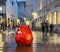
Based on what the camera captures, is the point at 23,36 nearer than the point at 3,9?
Yes

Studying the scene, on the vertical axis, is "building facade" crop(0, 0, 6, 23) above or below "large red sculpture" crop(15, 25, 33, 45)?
above

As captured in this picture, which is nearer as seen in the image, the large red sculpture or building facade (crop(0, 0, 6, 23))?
the large red sculpture

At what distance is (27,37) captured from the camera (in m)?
18.3

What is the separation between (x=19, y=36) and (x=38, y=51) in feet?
11.9

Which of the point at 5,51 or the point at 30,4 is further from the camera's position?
the point at 30,4

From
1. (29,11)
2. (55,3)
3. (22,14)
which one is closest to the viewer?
(55,3)

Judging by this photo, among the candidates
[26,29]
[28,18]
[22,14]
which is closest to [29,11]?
[28,18]

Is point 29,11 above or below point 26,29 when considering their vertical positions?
above

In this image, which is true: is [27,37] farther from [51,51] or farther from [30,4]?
[30,4]

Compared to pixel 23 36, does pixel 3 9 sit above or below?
above

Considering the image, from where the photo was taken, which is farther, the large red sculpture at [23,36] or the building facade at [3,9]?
the building facade at [3,9]

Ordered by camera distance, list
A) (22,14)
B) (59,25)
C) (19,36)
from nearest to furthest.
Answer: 1. (19,36)
2. (59,25)
3. (22,14)

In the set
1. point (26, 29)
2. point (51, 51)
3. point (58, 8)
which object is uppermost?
point (58, 8)

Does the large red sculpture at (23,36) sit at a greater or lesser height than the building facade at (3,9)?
lesser
